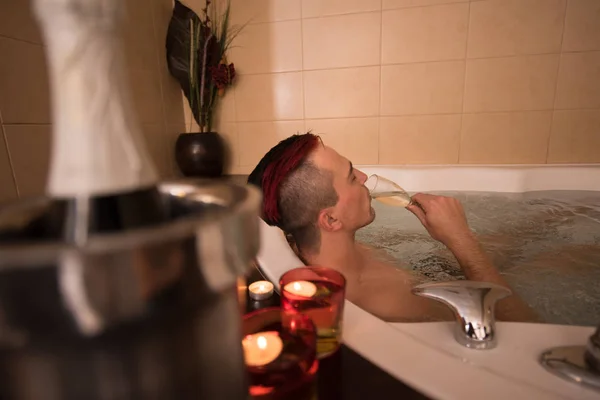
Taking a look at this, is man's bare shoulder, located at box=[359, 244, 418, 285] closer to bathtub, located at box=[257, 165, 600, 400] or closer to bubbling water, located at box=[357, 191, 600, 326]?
bubbling water, located at box=[357, 191, 600, 326]

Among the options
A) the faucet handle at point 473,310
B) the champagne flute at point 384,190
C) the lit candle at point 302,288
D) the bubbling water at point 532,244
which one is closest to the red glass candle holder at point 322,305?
the lit candle at point 302,288

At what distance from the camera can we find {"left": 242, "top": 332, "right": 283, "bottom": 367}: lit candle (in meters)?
0.33

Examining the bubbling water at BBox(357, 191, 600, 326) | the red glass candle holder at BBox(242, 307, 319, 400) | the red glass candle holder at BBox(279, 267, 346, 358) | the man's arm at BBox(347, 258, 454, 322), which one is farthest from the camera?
the bubbling water at BBox(357, 191, 600, 326)

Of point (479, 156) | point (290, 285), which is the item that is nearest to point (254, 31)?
point (479, 156)

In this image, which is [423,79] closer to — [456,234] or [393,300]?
[456,234]

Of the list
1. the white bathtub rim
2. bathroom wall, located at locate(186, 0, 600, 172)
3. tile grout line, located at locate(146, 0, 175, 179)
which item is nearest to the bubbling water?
the white bathtub rim

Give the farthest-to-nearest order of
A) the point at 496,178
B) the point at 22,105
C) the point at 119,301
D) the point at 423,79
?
the point at 423,79 < the point at 496,178 < the point at 22,105 < the point at 119,301

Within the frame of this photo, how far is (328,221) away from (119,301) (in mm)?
780

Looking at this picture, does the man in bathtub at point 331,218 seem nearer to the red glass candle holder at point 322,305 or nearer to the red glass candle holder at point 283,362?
the red glass candle holder at point 322,305

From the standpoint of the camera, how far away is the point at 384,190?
3.59ft

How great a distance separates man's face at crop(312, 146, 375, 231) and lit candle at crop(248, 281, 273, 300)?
1.18 feet

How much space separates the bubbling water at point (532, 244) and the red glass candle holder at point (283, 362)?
23.4 inches

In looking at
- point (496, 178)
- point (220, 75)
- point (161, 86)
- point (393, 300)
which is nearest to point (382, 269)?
point (393, 300)

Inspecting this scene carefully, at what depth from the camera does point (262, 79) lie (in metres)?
1.92
